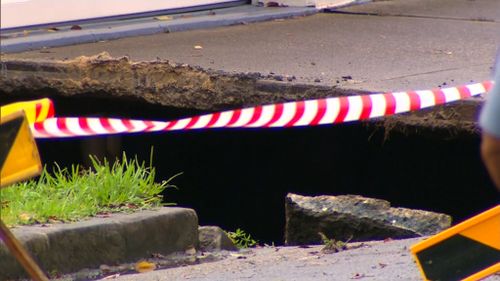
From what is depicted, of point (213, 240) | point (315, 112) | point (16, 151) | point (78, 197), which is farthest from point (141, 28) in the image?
point (16, 151)

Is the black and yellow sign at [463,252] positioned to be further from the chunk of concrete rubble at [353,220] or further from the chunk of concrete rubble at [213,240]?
the chunk of concrete rubble at [213,240]

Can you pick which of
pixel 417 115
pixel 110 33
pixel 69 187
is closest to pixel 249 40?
pixel 110 33

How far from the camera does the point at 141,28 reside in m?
8.60

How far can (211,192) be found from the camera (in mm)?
7684

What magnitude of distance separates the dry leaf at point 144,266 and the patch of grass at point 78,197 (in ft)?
1.02

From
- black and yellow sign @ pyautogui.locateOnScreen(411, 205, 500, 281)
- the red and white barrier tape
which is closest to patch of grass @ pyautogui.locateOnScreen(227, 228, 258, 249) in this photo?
the red and white barrier tape

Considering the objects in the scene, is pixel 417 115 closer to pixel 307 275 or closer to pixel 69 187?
pixel 307 275

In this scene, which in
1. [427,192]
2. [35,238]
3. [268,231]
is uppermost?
[35,238]

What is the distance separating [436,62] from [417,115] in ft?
4.66

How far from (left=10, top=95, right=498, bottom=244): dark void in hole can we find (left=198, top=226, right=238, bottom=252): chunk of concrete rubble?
1207 mm

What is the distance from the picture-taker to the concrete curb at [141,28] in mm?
7785

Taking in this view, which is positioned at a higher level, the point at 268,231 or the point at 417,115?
the point at 417,115

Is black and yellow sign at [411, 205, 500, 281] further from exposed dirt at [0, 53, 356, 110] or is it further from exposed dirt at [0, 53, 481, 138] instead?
exposed dirt at [0, 53, 356, 110]

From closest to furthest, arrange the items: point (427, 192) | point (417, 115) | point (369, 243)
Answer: point (369, 243), point (417, 115), point (427, 192)
